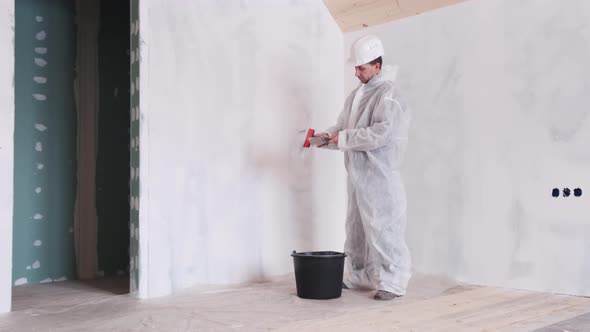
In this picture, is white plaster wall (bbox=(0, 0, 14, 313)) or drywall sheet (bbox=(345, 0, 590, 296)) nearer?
white plaster wall (bbox=(0, 0, 14, 313))

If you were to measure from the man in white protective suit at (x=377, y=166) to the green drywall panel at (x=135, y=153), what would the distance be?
924 mm

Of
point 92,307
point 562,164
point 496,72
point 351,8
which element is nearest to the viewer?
point 92,307

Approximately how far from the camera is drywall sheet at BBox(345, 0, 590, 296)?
2.76m

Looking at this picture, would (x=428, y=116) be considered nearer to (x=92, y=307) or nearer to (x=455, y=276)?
(x=455, y=276)

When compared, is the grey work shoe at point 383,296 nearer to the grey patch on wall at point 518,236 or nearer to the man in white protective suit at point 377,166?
the man in white protective suit at point 377,166

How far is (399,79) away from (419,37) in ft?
0.88

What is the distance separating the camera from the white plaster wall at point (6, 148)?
7.93 feet

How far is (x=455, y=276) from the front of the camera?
3199 millimetres

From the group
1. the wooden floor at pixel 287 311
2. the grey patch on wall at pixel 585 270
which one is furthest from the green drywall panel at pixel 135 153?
the grey patch on wall at pixel 585 270

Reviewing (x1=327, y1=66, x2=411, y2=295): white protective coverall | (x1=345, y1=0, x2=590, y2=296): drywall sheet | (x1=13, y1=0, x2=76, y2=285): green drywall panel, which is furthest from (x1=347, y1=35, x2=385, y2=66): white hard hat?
(x1=13, y1=0, x2=76, y2=285): green drywall panel

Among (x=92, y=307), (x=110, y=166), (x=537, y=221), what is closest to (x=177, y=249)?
(x=92, y=307)

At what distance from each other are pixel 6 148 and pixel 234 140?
45.7 inches

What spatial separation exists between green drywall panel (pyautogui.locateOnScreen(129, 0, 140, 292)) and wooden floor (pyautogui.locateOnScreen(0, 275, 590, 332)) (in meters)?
0.16

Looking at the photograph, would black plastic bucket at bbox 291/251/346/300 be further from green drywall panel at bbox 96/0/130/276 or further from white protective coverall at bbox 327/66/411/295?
green drywall panel at bbox 96/0/130/276
